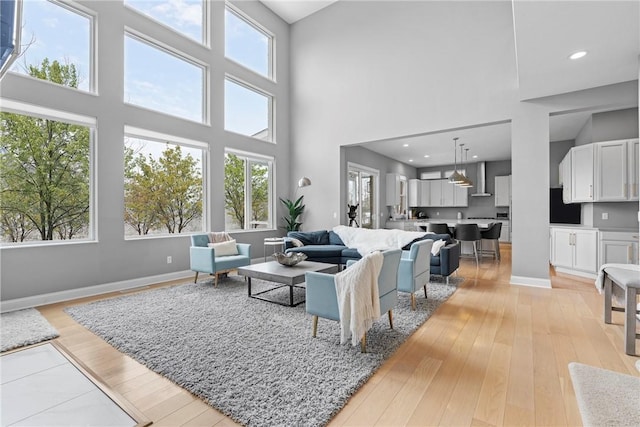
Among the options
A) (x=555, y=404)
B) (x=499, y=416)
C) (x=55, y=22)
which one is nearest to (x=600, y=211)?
(x=555, y=404)

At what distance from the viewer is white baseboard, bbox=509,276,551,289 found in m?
4.45

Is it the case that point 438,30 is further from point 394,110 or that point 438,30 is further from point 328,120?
point 328,120

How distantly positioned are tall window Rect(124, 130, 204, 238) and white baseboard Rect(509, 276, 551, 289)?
534cm

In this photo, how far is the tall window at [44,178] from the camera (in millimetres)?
3650

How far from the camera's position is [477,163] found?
10469 millimetres

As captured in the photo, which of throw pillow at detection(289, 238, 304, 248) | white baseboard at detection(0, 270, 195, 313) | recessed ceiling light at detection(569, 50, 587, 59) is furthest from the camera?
throw pillow at detection(289, 238, 304, 248)

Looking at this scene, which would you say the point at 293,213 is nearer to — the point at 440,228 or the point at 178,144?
the point at 178,144

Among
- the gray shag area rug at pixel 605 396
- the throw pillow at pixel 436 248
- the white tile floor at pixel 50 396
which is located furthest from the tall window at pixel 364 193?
the white tile floor at pixel 50 396

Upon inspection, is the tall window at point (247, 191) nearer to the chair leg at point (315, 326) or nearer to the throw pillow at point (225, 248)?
the throw pillow at point (225, 248)

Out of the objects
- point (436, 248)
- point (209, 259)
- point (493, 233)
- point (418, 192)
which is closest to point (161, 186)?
point (209, 259)

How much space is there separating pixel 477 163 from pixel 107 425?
11.4 m

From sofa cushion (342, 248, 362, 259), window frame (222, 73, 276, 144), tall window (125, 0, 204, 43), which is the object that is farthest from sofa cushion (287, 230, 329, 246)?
tall window (125, 0, 204, 43)

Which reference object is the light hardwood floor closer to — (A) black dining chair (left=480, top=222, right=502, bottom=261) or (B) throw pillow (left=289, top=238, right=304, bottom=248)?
(B) throw pillow (left=289, top=238, right=304, bottom=248)

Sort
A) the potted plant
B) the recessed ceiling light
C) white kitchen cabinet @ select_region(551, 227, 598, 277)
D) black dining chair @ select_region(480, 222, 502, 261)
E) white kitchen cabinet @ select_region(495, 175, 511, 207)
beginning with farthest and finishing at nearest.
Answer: white kitchen cabinet @ select_region(495, 175, 511, 207), the potted plant, black dining chair @ select_region(480, 222, 502, 261), white kitchen cabinet @ select_region(551, 227, 598, 277), the recessed ceiling light
